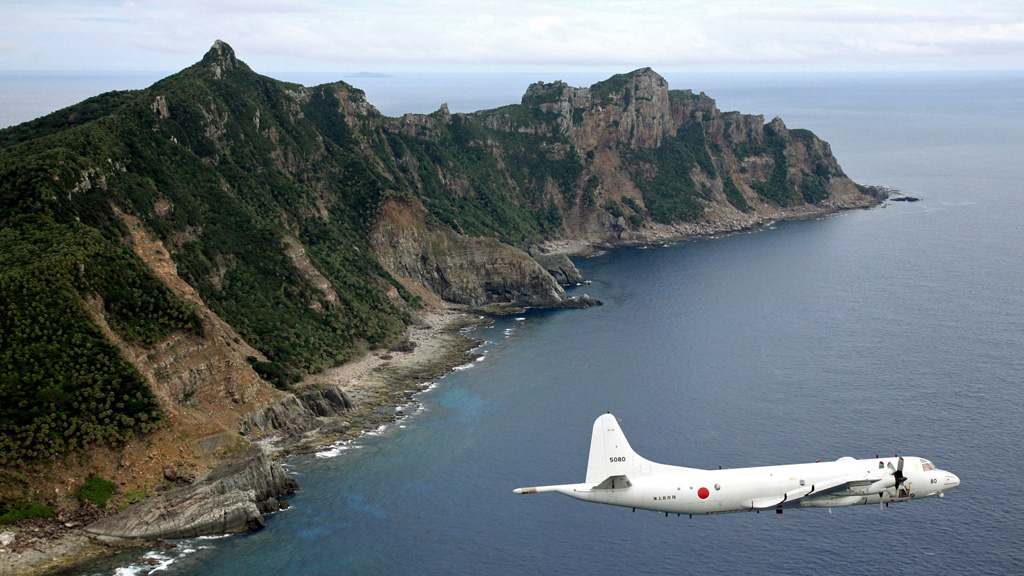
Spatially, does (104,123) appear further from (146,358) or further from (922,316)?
(922,316)

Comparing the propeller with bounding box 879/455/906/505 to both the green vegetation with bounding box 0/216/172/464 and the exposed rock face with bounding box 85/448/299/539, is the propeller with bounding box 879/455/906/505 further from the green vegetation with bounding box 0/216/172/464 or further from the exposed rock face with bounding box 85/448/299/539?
the green vegetation with bounding box 0/216/172/464

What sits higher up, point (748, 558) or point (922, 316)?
point (922, 316)

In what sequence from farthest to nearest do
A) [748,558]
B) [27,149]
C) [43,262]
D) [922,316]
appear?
[922,316]
[27,149]
[43,262]
[748,558]

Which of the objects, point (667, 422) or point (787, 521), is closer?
point (787, 521)

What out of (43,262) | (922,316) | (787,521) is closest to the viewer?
(787,521)

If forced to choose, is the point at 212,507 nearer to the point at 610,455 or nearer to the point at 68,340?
the point at 68,340

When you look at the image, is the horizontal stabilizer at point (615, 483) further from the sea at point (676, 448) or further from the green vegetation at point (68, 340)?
the green vegetation at point (68, 340)

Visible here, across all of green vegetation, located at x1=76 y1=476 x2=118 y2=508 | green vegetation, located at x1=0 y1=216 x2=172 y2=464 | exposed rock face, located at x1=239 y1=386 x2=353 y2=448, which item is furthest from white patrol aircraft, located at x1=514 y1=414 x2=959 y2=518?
exposed rock face, located at x1=239 y1=386 x2=353 y2=448

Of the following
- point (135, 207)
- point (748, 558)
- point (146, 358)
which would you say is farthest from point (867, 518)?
point (135, 207)
